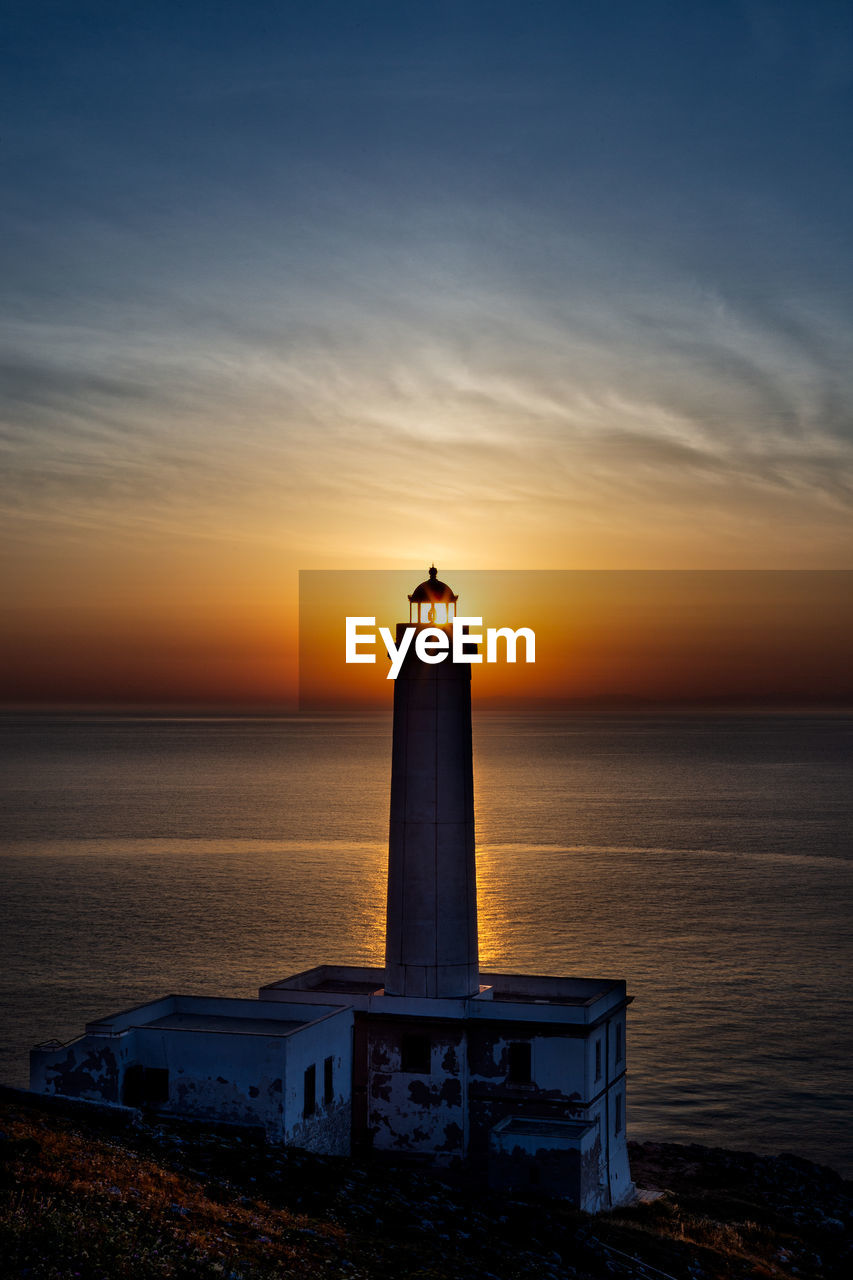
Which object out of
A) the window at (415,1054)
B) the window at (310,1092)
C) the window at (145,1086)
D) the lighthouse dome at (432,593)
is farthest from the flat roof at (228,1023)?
the lighthouse dome at (432,593)

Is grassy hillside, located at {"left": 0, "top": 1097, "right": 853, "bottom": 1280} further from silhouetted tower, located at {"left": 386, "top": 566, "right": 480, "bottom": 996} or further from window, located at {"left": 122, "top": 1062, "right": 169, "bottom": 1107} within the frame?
silhouetted tower, located at {"left": 386, "top": 566, "right": 480, "bottom": 996}

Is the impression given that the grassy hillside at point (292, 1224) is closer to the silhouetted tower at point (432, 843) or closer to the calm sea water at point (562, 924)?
the silhouetted tower at point (432, 843)

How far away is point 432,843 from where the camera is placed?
30203 mm

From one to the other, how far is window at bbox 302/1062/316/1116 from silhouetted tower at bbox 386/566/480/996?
4347 millimetres

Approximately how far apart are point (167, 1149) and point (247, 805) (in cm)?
13417

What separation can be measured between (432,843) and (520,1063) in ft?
18.5

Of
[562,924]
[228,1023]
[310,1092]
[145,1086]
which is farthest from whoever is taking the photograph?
[562,924]

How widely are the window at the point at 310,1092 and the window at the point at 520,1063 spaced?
200 inches

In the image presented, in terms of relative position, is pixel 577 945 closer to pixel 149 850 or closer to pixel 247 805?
pixel 149 850

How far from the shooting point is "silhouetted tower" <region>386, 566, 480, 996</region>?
30125mm

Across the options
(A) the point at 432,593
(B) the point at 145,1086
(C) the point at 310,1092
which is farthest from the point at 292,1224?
(A) the point at 432,593

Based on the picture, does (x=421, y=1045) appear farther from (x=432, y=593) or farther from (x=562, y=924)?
(x=562, y=924)

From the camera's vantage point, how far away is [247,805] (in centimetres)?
15438

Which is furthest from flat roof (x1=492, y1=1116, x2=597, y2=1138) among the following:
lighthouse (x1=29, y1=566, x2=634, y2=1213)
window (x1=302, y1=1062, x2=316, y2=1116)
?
window (x1=302, y1=1062, x2=316, y2=1116)
